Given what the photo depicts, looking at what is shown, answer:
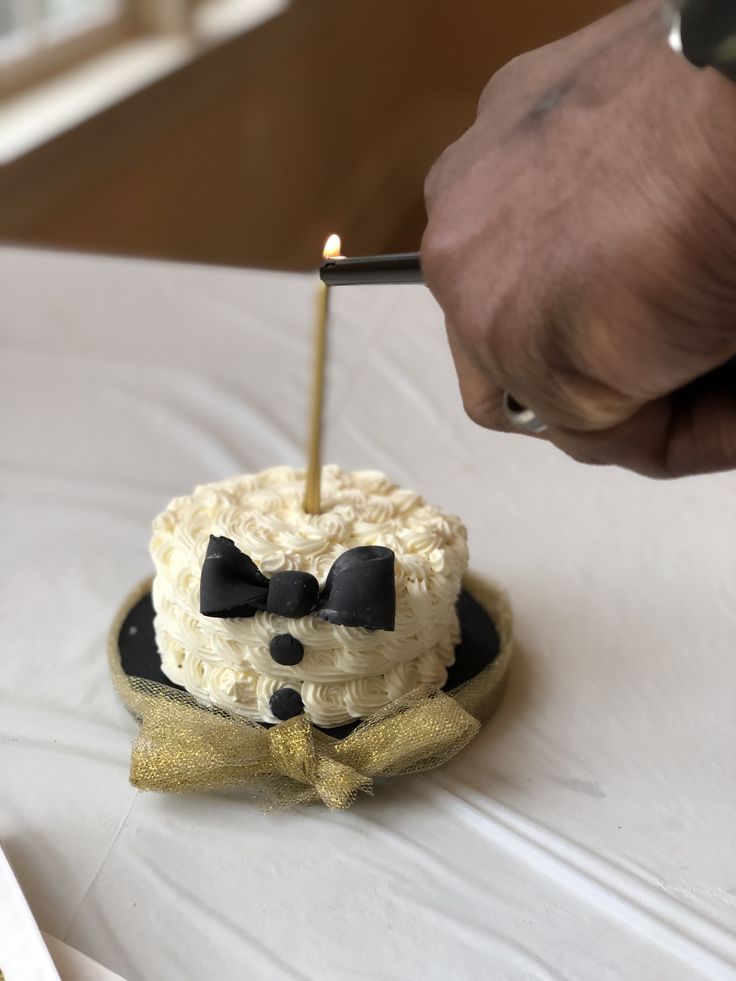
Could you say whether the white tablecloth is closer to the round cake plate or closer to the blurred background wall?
the round cake plate

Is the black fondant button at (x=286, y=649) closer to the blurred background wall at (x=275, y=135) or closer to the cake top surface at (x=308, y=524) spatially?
the cake top surface at (x=308, y=524)

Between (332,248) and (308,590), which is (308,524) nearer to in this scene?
(308,590)

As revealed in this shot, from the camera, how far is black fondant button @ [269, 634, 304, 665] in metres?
0.88

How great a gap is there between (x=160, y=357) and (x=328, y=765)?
2.87 ft

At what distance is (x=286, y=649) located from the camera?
880mm

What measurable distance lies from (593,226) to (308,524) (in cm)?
42

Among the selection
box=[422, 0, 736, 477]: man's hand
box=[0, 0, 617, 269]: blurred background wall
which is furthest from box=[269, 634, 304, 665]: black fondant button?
box=[0, 0, 617, 269]: blurred background wall

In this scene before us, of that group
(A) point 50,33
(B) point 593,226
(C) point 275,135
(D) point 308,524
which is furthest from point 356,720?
(C) point 275,135

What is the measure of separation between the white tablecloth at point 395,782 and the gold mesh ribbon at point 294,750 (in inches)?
1.5

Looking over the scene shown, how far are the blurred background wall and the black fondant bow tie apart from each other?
158cm

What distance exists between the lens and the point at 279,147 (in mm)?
3035

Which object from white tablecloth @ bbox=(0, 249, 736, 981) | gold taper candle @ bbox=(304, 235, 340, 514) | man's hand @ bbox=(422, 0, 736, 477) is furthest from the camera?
gold taper candle @ bbox=(304, 235, 340, 514)

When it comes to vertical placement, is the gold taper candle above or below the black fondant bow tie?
above

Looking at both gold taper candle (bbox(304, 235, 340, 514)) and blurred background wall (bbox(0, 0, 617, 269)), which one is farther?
blurred background wall (bbox(0, 0, 617, 269))
